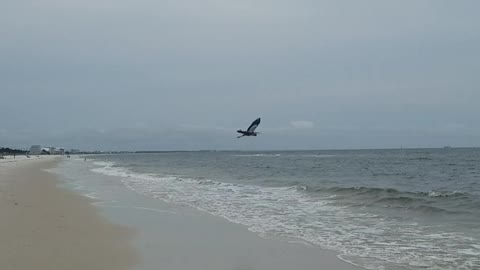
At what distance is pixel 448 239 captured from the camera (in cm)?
1069

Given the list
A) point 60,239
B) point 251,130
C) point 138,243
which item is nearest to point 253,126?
point 251,130

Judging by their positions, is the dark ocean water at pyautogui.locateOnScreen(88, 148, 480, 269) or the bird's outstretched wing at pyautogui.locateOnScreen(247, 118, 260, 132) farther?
the bird's outstretched wing at pyautogui.locateOnScreen(247, 118, 260, 132)

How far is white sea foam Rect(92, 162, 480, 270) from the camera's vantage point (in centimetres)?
877

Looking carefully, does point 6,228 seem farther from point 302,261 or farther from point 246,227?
point 302,261

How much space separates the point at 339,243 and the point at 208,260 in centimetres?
A: 313

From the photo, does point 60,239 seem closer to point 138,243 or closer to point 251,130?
point 138,243

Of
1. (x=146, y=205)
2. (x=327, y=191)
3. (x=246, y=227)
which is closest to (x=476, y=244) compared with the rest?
(x=246, y=227)

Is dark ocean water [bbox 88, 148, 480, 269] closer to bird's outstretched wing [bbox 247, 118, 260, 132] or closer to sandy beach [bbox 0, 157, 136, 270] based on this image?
bird's outstretched wing [bbox 247, 118, 260, 132]

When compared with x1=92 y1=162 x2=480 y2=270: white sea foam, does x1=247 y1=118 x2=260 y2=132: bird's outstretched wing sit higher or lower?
higher

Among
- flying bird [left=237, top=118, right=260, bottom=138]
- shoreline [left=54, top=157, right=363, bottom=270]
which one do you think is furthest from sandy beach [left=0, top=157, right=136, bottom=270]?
flying bird [left=237, top=118, right=260, bottom=138]

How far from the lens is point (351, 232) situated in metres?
11.7

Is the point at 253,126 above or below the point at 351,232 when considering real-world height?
above

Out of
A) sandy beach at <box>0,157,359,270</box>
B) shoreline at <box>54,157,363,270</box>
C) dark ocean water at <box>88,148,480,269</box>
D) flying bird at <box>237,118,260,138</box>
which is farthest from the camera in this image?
flying bird at <box>237,118,260,138</box>

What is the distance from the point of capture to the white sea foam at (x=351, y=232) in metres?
8.77
